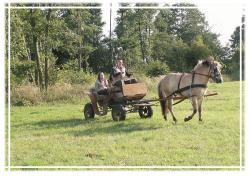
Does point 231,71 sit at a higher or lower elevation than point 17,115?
higher

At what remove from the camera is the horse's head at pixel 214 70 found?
10.3m

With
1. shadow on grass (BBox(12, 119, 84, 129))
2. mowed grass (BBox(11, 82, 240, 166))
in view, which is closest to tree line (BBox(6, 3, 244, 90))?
mowed grass (BBox(11, 82, 240, 166))

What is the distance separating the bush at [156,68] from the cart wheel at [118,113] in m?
4.03

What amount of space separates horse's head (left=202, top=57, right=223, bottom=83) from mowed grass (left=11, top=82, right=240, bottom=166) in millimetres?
1185

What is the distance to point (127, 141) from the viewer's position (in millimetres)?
8812

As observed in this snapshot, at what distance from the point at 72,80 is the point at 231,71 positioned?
804cm

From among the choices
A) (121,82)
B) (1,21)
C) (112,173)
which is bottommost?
(112,173)

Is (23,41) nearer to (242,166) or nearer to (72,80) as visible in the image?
(72,80)

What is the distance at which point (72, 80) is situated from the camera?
730 inches

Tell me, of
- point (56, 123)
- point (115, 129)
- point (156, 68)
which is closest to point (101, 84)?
point (56, 123)

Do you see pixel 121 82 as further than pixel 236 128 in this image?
Yes

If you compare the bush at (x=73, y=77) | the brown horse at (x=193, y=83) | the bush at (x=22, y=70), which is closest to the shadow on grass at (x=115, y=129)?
the brown horse at (x=193, y=83)

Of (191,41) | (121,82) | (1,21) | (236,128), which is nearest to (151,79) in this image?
(191,41)

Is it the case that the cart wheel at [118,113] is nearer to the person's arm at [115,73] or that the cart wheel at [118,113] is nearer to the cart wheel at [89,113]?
the person's arm at [115,73]
